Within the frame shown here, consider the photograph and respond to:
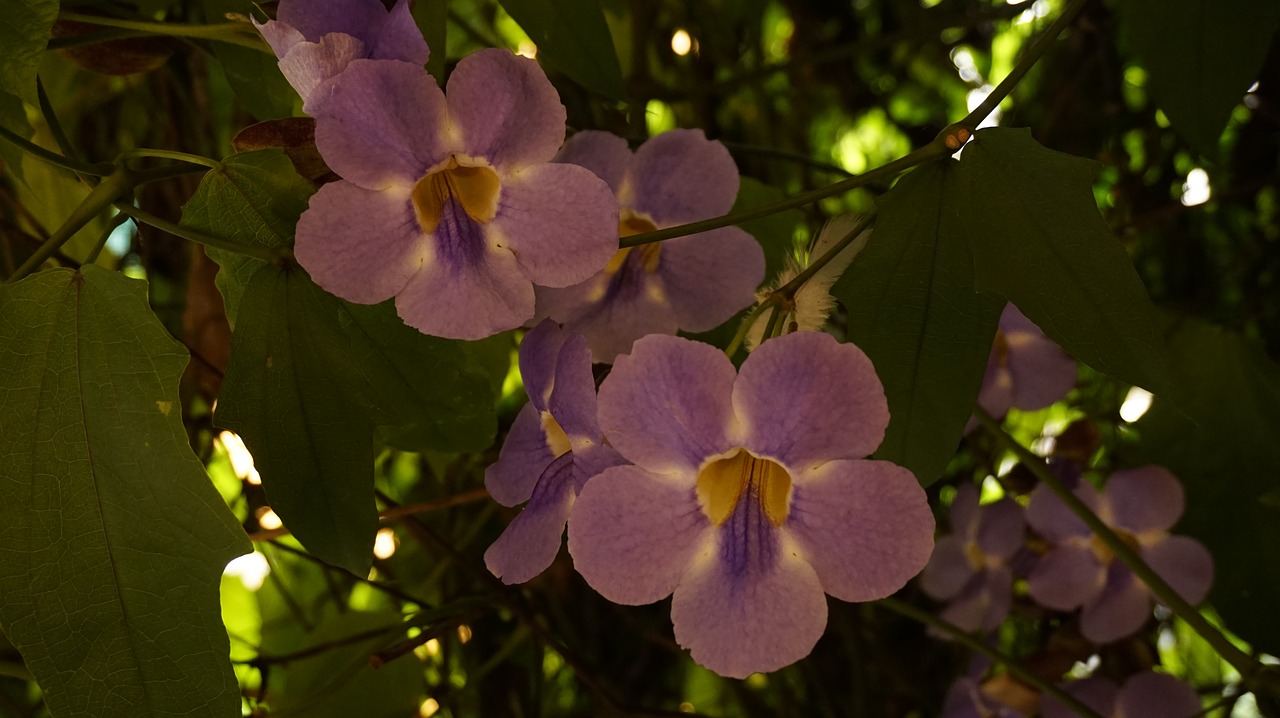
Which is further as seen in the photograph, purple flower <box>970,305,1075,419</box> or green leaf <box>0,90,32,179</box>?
purple flower <box>970,305,1075,419</box>

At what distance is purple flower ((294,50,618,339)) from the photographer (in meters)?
0.49

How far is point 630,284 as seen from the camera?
2.12 feet

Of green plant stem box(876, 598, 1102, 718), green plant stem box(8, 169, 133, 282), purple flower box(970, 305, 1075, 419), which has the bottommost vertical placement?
green plant stem box(876, 598, 1102, 718)

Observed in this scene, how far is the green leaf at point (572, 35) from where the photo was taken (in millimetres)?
651

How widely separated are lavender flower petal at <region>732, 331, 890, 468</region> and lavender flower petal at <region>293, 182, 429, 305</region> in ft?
0.60

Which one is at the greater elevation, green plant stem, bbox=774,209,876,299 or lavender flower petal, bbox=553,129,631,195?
lavender flower petal, bbox=553,129,631,195

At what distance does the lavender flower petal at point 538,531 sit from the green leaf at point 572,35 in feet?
0.82

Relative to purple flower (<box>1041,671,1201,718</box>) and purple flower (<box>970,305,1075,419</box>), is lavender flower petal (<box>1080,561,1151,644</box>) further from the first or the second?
purple flower (<box>970,305,1075,419</box>)

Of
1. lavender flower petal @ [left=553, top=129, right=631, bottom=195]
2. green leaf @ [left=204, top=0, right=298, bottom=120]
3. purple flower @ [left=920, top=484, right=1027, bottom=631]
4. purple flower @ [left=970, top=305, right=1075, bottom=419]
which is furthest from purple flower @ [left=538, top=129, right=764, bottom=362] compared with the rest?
purple flower @ [left=920, top=484, right=1027, bottom=631]

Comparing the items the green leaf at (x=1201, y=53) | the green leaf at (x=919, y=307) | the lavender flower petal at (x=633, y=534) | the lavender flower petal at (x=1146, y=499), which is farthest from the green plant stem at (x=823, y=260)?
the lavender flower petal at (x=1146, y=499)

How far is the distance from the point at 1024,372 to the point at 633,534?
512 millimetres

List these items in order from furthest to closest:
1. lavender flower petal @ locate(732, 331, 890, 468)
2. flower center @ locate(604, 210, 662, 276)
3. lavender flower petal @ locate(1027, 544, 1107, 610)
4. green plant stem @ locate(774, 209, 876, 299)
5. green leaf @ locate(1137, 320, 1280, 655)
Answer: lavender flower petal @ locate(1027, 544, 1107, 610) < green leaf @ locate(1137, 320, 1280, 655) < flower center @ locate(604, 210, 662, 276) < green plant stem @ locate(774, 209, 876, 299) < lavender flower petal @ locate(732, 331, 890, 468)

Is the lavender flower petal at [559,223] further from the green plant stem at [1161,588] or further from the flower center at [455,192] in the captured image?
the green plant stem at [1161,588]

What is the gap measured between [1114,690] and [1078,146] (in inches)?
27.6
